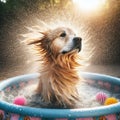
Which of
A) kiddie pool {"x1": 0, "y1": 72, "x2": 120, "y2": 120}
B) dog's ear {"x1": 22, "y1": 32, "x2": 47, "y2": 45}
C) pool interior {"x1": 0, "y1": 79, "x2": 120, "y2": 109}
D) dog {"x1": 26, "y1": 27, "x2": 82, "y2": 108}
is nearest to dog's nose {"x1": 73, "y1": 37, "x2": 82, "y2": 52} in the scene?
dog {"x1": 26, "y1": 27, "x2": 82, "y2": 108}

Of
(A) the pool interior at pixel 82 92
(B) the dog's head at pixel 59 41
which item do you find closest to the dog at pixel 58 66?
(B) the dog's head at pixel 59 41

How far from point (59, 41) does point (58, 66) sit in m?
0.32

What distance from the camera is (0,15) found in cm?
956

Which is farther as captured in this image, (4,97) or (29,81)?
(29,81)

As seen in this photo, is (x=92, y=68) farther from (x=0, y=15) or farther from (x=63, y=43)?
(x=63, y=43)

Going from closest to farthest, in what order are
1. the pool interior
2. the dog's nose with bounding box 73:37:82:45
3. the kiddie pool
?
the kiddie pool → the dog's nose with bounding box 73:37:82:45 → the pool interior

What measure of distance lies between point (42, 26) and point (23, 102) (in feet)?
3.89

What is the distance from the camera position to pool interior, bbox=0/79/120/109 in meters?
4.33

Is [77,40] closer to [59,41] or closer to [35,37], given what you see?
[59,41]

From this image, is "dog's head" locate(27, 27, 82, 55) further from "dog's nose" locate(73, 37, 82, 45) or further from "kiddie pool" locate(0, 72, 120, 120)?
"kiddie pool" locate(0, 72, 120, 120)

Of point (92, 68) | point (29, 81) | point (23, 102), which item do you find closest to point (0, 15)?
point (92, 68)

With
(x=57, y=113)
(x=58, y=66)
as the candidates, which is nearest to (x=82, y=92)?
(x=58, y=66)

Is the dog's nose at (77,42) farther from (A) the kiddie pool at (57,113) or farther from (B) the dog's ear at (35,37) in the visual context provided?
(A) the kiddie pool at (57,113)

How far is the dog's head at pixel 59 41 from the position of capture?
4.09 metres
